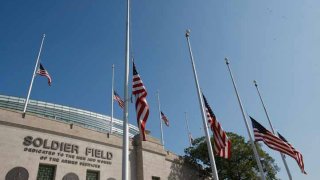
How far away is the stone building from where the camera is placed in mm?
17547

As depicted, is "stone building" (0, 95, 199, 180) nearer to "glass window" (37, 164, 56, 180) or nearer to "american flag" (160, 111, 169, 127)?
"glass window" (37, 164, 56, 180)

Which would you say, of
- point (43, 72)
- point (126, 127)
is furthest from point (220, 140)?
point (43, 72)

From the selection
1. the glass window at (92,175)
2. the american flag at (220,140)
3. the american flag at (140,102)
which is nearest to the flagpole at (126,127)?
the american flag at (140,102)

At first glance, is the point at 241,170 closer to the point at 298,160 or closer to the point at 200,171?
the point at 200,171

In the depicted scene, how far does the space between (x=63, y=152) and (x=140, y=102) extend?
10.6m

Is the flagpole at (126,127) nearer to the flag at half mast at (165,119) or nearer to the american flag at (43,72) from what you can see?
the american flag at (43,72)

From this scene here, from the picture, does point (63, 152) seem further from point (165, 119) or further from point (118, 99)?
point (165, 119)

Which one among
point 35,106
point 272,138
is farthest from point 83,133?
point 35,106

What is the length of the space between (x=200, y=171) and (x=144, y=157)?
41.1 feet

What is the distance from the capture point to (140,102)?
41.6ft

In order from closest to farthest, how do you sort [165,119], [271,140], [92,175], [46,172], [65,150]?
[46,172]
[271,140]
[65,150]
[92,175]
[165,119]

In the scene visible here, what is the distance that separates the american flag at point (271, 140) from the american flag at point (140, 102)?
10841 mm

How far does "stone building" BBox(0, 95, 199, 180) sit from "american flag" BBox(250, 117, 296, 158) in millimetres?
11186

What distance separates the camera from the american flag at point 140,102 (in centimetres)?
1230
